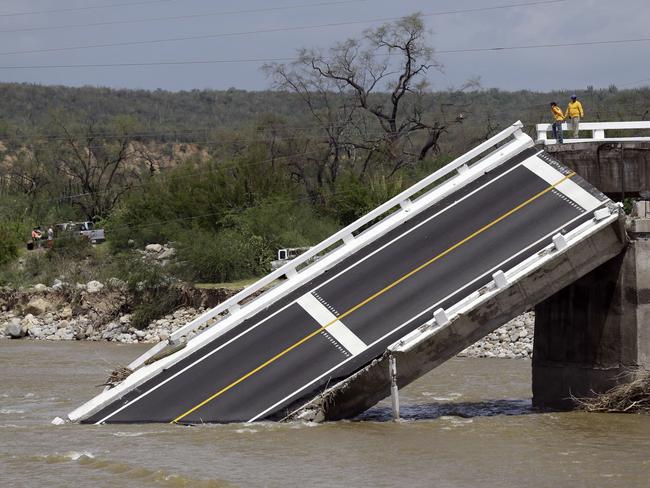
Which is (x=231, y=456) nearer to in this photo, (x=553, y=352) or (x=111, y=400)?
(x=111, y=400)

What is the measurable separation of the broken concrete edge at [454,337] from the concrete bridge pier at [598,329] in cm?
86

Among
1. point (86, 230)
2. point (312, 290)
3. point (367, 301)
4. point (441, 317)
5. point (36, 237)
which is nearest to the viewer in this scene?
point (441, 317)

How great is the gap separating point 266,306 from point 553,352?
252 inches

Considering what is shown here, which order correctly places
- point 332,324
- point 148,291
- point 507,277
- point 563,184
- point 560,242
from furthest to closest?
point 148,291, point 563,184, point 332,324, point 560,242, point 507,277

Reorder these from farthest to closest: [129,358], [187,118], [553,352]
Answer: [187,118] → [129,358] → [553,352]

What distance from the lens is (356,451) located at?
20.0m

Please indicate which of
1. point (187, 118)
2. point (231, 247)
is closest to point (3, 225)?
point (231, 247)

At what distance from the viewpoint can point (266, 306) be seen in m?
23.8

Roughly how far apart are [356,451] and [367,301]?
4109 mm

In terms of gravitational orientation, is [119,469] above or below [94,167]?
below

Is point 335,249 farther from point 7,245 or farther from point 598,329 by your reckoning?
point 7,245

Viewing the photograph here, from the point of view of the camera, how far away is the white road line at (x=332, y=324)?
22656 millimetres

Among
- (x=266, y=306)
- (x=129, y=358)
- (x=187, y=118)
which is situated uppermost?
(x=187, y=118)

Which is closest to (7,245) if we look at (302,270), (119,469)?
(302,270)
